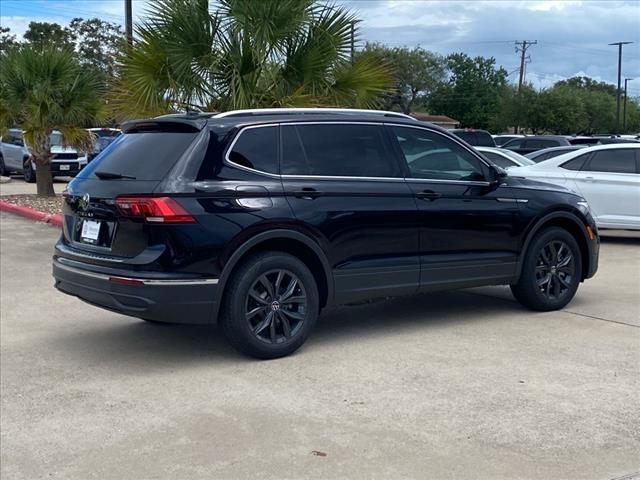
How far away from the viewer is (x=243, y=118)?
250 inches

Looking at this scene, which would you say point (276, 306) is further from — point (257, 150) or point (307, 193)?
point (257, 150)

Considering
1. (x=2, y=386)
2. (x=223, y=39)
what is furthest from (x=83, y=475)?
(x=223, y=39)

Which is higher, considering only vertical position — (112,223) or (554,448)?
(112,223)

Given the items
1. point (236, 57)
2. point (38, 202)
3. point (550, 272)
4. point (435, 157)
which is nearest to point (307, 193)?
point (435, 157)

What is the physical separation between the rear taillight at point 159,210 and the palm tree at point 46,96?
1218 cm

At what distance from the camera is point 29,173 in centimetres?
2550

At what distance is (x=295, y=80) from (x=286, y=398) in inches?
301

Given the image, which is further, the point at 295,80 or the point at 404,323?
the point at 295,80

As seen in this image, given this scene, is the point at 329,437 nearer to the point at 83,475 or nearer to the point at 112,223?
the point at 83,475

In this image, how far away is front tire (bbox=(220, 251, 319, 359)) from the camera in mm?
5980

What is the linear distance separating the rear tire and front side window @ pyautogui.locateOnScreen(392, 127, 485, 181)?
67.4 ft

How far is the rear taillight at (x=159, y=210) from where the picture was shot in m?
5.71

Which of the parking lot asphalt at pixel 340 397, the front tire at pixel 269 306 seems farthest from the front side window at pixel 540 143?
the front tire at pixel 269 306

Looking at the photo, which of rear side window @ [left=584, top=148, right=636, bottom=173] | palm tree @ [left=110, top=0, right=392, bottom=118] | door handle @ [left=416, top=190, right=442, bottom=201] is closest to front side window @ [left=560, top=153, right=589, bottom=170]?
rear side window @ [left=584, top=148, right=636, bottom=173]
